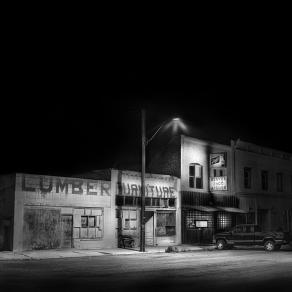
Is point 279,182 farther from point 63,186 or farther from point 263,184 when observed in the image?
point 63,186

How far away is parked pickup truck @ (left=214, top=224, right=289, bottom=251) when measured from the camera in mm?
30609

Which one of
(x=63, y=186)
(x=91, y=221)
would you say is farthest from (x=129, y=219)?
(x=63, y=186)

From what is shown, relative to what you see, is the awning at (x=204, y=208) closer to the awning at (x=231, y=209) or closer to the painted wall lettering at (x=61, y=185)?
the awning at (x=231, y=209)

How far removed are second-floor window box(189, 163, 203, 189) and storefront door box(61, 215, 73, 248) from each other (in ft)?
37.4

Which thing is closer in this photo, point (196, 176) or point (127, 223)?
point (127, 223)

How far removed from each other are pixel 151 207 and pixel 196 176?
17.4ft

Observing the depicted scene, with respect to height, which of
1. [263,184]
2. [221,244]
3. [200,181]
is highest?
[263,184]

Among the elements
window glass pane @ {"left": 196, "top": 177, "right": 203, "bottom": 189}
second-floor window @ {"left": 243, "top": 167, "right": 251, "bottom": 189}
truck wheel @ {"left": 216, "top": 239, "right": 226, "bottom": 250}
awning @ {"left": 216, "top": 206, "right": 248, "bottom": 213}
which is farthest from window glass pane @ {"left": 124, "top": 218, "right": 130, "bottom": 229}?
second-floor window @ {"left": 243, "top": 167, "right": 251, "bottom": 189}

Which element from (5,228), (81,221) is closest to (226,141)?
(81,221)

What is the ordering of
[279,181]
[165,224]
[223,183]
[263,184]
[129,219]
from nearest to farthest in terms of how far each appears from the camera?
[129,219]
[165,224]
[223,183]
[263,184]
[279,181]

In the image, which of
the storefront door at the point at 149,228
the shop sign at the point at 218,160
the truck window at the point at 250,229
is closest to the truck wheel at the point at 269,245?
the truck window at the point at 250,229

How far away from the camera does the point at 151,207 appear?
3509cm

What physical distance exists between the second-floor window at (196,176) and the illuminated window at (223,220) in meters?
3.15

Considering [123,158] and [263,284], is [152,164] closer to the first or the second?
[123,158]
